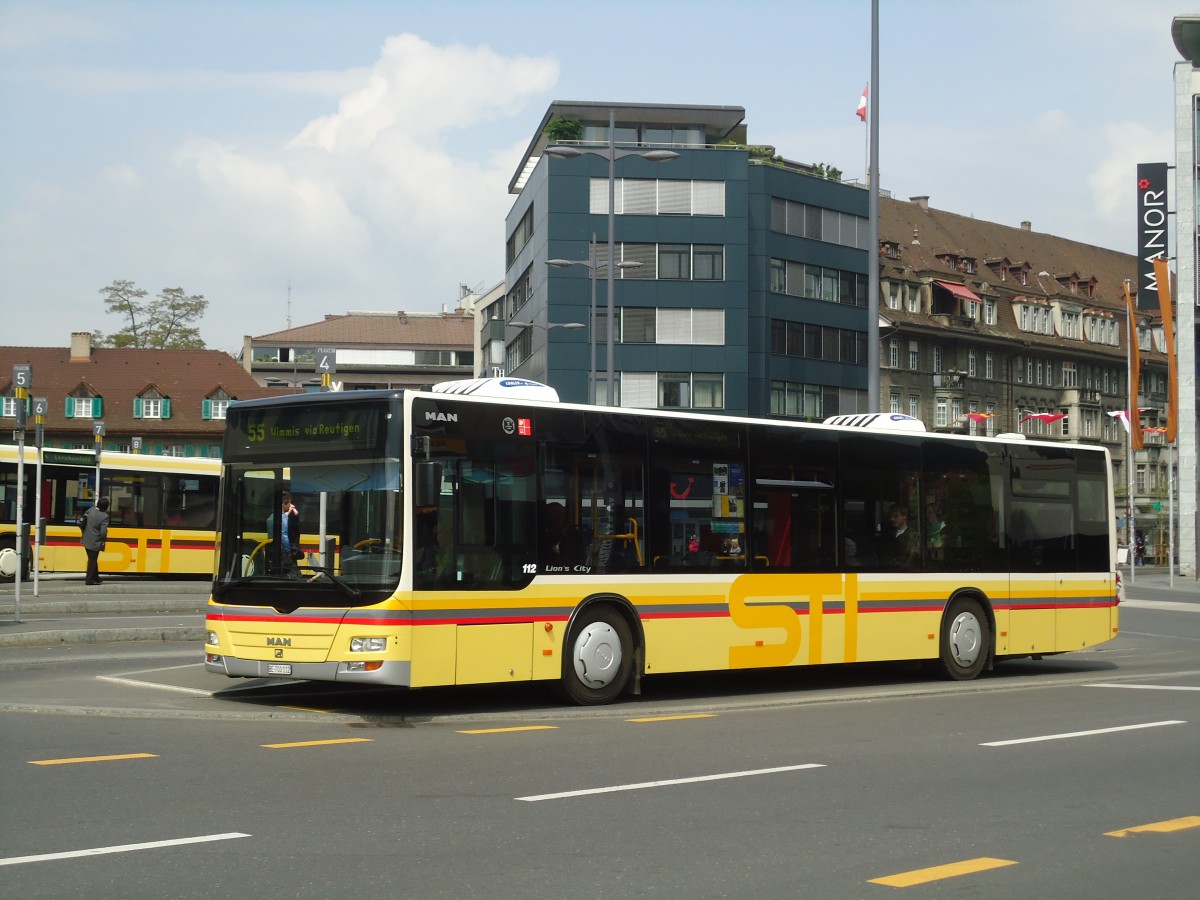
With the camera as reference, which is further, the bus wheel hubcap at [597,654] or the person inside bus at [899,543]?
the person inside bus at [899,543]

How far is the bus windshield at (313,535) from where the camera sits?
42.6 feet

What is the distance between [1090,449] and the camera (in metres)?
20.1

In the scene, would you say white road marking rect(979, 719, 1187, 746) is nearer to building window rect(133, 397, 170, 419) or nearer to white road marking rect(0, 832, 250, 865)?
white road marking rect(0, 832, 250, 865)

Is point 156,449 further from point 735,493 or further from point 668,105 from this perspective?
point 735,493

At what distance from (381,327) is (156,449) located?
40.5 meters

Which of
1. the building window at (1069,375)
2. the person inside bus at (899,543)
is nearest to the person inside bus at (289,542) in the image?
the person inside bus at (899,543)

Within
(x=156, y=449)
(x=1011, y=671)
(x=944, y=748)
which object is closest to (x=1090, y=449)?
(x=1011, y=671)

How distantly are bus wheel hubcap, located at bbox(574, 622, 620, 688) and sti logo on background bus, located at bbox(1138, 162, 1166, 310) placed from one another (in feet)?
194

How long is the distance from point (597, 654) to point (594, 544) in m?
1.01

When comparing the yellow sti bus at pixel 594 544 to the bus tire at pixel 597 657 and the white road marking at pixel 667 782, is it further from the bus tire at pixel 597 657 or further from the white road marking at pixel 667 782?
the white road marking at pixel 667 782

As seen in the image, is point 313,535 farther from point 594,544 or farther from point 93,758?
point 93,758

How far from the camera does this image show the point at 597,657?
1453 centimetres

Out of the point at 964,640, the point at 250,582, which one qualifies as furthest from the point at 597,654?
the point at 964,640

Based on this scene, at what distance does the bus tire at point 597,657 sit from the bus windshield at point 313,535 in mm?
2153
